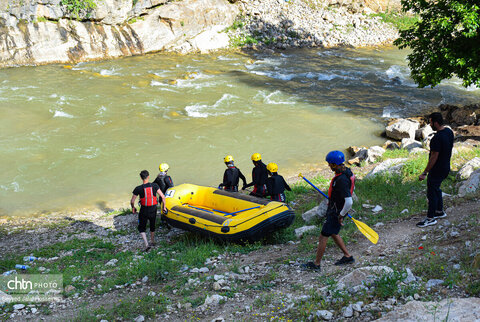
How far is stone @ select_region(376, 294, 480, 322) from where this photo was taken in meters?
3.73

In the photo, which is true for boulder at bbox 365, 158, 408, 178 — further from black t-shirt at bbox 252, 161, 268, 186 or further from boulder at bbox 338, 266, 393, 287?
boulder at bbox 338, 266, 393, 287

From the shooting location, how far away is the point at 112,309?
528 cm

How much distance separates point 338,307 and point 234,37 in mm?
28797

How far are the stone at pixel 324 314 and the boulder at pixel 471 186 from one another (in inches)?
188

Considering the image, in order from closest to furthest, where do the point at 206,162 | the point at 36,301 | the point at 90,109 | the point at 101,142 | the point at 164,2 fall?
the point at 36,301, the point at 206,162, the point at 101,142, the point at 90,109, the point at 164,2

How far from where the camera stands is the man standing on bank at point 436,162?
629 cm

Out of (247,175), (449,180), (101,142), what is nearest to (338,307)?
(449,180)

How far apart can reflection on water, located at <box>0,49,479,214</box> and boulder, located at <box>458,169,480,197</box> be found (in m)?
6.09

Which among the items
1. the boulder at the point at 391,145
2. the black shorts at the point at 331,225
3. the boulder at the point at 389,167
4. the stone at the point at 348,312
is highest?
the black shorts at the point at 331,225

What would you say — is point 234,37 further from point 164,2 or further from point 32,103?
point 32,103

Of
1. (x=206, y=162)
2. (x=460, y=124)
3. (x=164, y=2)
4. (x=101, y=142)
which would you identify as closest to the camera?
(x=206, y=162)

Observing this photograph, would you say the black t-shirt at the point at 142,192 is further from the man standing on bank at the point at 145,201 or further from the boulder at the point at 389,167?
the boulder at the point at 389,167

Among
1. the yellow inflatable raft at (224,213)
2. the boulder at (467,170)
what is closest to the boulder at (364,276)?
the yellow inflatable raft at (224,213)

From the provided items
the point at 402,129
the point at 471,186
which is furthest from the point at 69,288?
the point at 402,129
